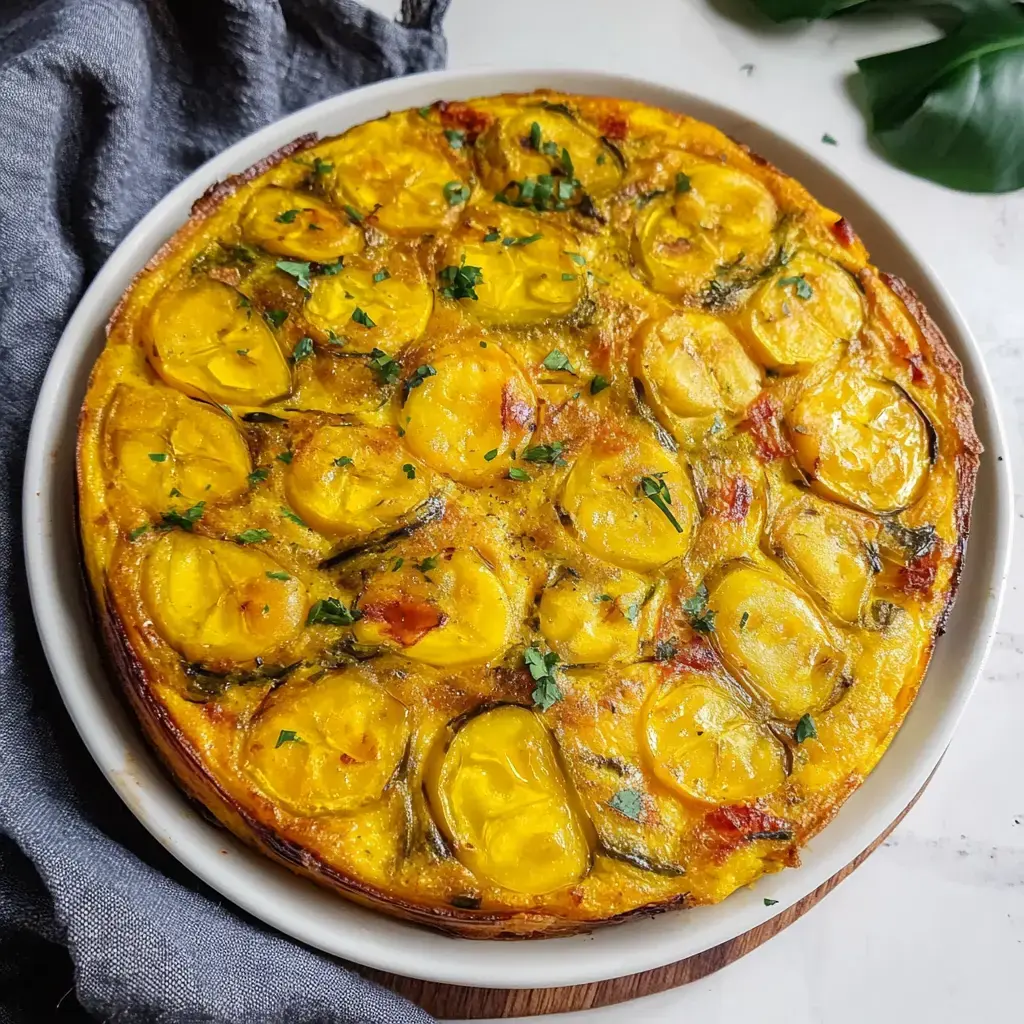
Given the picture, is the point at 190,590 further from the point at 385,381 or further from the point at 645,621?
the point at 645,621

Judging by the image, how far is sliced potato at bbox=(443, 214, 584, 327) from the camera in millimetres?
2258

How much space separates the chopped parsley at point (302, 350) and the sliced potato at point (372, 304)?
4 centimetres

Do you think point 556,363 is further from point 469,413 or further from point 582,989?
point 582,989

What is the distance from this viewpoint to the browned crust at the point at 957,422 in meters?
2.22

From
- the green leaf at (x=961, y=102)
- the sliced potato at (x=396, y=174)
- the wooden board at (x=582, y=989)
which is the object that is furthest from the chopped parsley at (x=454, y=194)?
the wooden board at (x=582, y=989)

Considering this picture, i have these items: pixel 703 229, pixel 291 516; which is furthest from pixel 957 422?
pixel 291 516

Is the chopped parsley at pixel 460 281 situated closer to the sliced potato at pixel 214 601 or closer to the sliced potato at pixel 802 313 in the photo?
the sliced potato at pixel 802 313

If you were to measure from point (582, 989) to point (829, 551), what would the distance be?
3.38 feet

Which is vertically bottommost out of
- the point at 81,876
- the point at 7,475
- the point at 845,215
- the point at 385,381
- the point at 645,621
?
the point at 81,876

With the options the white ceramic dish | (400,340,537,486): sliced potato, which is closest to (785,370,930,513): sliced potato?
the white ceramic dish

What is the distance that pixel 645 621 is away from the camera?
2.09m

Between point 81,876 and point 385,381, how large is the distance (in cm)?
109

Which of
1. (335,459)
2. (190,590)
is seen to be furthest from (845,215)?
(190,590)

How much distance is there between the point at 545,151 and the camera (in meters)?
2.39
